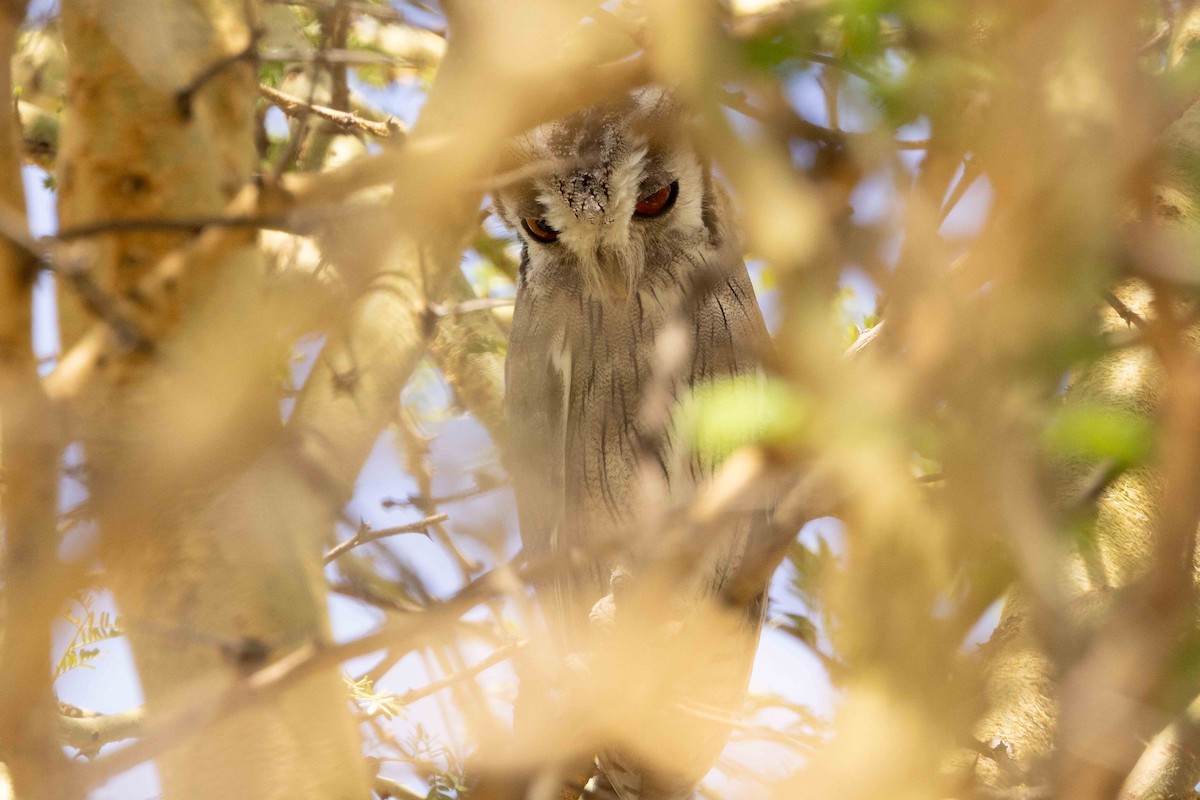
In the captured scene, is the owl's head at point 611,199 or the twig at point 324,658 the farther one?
the owl's head at point 611,199

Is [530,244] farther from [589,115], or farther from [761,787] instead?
[761,787]

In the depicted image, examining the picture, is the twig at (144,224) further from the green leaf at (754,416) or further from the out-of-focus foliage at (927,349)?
the green leaf at (754,416)

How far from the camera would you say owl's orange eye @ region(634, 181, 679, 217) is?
6.86 feet

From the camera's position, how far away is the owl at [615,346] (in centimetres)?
198

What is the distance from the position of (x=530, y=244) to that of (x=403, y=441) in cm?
51

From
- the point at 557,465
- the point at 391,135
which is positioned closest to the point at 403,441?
the point at 557,465

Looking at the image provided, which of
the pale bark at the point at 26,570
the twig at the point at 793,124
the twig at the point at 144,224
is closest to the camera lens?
the twig at the point at 793,124

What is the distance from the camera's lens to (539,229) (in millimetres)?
2158

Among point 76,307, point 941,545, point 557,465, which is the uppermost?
point 76,307

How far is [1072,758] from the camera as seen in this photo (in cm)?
54

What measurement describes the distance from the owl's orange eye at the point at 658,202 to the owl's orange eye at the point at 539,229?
0.18m

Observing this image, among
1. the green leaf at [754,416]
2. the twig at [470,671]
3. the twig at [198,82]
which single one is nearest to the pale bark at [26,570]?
the twig at [470,671]

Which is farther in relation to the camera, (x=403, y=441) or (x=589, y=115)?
(x=403, y=441)

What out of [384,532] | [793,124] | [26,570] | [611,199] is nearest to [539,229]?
[611,199]
